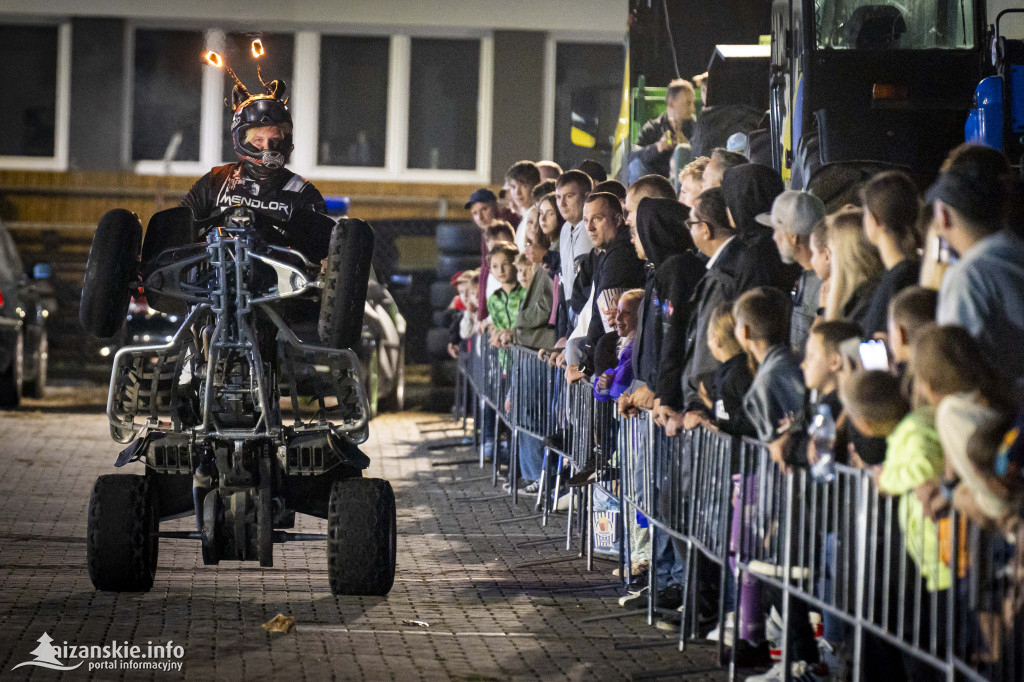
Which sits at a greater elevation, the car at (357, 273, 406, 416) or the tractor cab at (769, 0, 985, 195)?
the tractor cab at (769, 0, 985, 195)

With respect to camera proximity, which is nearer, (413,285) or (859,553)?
(859,553)

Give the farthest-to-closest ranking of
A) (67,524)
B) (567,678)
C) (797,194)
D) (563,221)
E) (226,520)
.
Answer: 1. (563,221)
2. (67,524)
3. (226,520)
4. (797,194)
5. (567,678)

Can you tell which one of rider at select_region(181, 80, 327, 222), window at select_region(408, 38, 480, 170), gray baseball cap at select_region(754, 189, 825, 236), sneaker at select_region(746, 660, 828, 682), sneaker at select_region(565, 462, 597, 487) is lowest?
sneaker at select_region(746, 660, 828, 682)

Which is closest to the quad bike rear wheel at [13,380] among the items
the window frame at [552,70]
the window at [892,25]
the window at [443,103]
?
the window at [892,25]

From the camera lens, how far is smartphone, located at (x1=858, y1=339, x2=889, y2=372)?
5.72 m

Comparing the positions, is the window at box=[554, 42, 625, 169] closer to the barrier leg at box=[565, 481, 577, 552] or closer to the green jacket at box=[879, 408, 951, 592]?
the barrier leg at box=[565, 481, 577, 552]

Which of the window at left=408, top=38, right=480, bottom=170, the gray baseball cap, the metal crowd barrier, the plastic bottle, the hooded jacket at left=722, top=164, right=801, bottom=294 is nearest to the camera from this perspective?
the metal crowd barrier

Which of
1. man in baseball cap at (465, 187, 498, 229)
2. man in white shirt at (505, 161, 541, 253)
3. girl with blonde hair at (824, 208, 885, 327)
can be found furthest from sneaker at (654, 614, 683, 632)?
man in baseball cap at (465, 187, 498, 229)

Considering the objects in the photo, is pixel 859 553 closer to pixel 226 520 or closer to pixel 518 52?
pixel 226 520

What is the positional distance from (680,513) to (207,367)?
7.68 ft

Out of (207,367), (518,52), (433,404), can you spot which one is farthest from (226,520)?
(518,52)

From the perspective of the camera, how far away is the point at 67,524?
10195 millimetres

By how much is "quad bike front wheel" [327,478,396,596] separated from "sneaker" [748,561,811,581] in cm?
214

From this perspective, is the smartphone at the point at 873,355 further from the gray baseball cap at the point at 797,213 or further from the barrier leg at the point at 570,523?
the barrier leg at the point at 570,523
